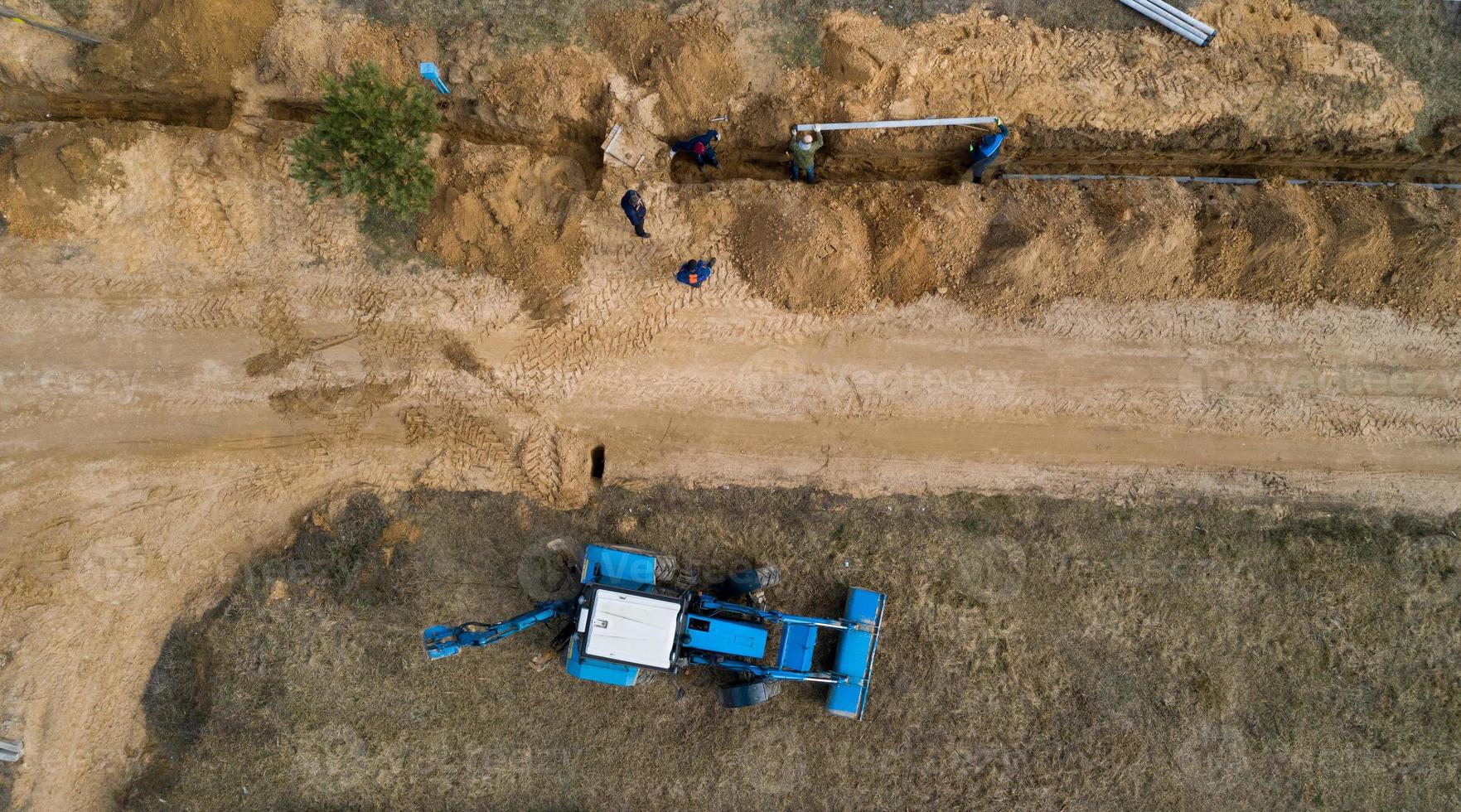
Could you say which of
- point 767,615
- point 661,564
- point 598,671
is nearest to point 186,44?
point 661,564

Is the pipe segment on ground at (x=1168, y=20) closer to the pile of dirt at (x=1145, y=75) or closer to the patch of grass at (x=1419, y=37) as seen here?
the pile of dirt at (x=1145, y=75)

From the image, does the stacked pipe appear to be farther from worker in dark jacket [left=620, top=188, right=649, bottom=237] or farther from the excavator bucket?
the excavator bucket

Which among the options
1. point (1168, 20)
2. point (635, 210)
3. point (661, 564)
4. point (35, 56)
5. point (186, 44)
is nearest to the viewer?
point (635, 210)

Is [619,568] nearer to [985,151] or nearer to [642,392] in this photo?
[642,392]

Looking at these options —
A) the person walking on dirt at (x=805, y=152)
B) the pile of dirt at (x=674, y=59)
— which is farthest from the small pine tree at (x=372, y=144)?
the person walking on dirt at (x=805, y=152)

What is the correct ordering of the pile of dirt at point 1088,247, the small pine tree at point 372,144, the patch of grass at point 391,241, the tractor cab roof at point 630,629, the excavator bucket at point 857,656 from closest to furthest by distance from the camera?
the tractor cab roof at point 630,629
the small pine tree at point 372,144
the excavator bucket at point 857,656
the pile of dirt at point 1088,247
the patch of grass at point 391,241

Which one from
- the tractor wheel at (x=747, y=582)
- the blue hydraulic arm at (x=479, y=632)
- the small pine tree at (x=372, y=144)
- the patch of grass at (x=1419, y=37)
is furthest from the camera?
the patch of grass at (x=1419, y=37)

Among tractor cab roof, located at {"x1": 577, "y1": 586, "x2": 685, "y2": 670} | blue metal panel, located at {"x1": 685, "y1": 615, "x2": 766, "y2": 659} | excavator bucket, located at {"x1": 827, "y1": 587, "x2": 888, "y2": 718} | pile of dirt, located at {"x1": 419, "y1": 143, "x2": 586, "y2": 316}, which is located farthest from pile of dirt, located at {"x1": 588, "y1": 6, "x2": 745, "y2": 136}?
excavator bucket, located at {"x1": 827, "y1": 587, "x2": 888, "y2": 718}

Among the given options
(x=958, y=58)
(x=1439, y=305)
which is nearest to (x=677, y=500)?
(x=958, y=58)
